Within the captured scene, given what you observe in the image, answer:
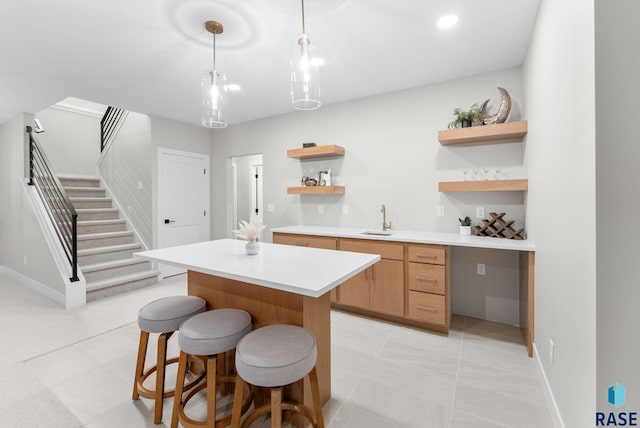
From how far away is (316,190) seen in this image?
3973 millimetres

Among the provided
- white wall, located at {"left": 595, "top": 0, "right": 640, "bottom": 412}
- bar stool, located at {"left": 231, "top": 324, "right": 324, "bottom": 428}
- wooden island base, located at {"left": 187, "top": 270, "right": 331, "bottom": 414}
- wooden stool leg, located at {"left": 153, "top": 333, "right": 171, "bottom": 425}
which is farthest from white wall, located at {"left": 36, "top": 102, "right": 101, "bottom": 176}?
white wall, located at {"left": 595, "top": 0, "right": 640, "bottom": 412}

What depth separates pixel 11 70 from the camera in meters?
3.03

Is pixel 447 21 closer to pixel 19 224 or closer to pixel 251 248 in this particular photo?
pixel 251 248

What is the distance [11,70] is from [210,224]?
3236mm

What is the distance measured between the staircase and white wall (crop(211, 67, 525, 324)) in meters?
2.08

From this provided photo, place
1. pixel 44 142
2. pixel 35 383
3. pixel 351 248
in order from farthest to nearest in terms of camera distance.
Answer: pixel 44 142 → pixel 351 248 → pixel 35 383

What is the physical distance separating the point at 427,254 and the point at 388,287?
21.4 inches

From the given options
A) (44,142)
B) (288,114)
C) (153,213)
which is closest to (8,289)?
(153,213)

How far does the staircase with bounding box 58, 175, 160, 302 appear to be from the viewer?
4.02 meters

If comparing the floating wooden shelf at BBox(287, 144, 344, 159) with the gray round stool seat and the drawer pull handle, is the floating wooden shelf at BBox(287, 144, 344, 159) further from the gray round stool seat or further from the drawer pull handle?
the gray round stool seat

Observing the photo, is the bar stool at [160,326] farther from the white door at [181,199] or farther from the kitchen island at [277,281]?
the white door at [181,199]

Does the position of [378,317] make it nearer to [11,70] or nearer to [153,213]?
[153,213]

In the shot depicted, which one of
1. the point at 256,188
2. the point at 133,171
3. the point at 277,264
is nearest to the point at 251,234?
the point at 277,264

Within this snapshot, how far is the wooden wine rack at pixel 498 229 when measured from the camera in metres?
2.80
